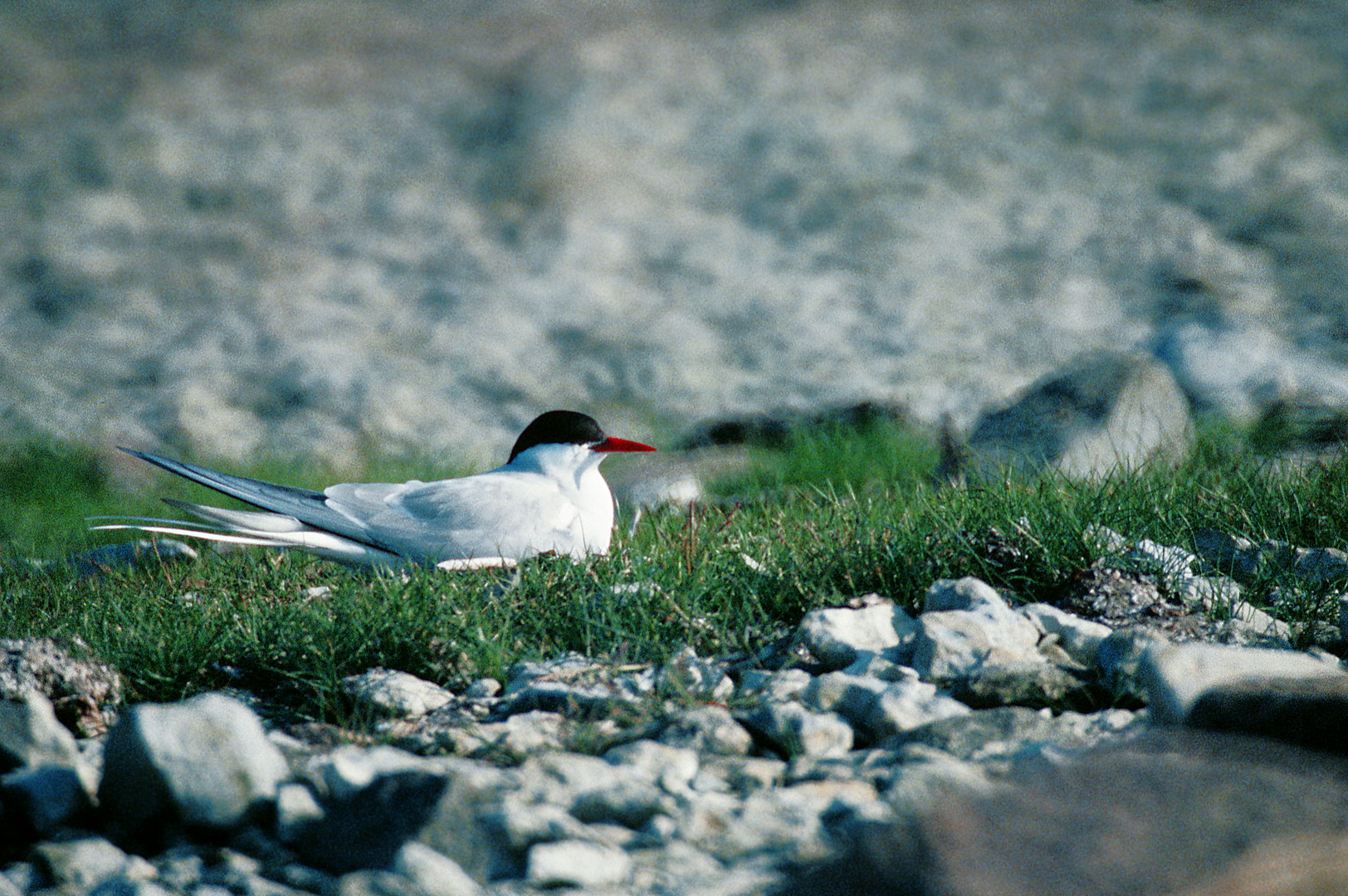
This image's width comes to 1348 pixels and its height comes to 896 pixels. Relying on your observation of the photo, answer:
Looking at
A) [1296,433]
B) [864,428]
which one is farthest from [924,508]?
[864,428]

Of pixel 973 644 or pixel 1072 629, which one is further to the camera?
pixel 1072 629

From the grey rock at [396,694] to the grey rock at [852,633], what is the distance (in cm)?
81

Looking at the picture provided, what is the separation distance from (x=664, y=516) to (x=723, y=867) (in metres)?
2.59

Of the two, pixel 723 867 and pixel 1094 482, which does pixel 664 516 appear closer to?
pixel 1094 482

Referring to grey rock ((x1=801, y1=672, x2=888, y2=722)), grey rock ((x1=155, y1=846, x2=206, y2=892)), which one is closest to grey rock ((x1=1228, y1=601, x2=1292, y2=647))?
grey rock ((x1=801, y1=672, x2=888, y2=722))

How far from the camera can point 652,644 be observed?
2.48 meters

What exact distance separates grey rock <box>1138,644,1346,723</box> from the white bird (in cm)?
180

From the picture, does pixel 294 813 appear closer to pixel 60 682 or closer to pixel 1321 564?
pixel 60 682

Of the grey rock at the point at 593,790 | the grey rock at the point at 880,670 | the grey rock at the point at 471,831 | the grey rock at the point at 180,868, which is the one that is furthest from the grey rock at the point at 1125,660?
the grey rock at the point at 180,868

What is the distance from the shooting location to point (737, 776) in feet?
6.17

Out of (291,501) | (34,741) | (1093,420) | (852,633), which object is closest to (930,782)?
(852,633)

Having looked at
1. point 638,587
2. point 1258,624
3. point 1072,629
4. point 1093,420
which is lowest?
point 1093,420

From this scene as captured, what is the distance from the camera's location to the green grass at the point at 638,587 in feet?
8.43

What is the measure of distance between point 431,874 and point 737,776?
59 cm
